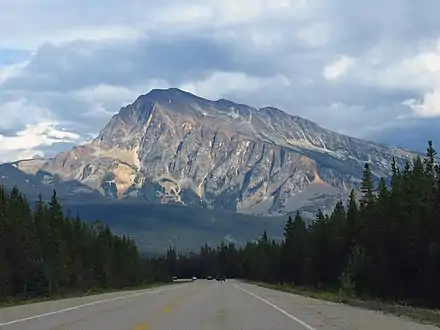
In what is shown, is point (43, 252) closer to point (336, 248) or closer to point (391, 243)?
point (336, 248)

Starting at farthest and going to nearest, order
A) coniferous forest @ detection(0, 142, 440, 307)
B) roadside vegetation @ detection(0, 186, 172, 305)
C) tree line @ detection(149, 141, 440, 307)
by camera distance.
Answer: roadside vegetation @ detection(0, 186, 172, 305) < coniferous forest @ detection(0, 142, 440, 307) < tree line @ detection(149, 141, 440, 307)

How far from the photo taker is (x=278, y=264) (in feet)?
463

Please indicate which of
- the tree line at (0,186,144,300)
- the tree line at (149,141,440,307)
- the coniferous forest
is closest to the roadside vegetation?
the tree line at (0,186,144,300)

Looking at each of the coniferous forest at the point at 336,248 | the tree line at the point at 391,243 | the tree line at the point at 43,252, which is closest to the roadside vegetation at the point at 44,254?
the tree line at the point at 43,252

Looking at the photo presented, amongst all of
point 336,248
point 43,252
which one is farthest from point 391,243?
point 43,252

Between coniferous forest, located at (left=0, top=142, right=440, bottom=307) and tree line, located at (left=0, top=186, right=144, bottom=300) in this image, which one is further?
tree line, located at (left=0, top=186, right=144, bottom=300)

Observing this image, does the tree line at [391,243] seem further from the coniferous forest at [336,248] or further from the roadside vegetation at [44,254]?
the roadside vegetation at [44,254]

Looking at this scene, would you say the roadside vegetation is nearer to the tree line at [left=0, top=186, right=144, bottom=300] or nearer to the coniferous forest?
the tree line at [left=0, top=186, right=144, bottom=300]

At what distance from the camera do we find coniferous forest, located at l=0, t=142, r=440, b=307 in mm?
64375

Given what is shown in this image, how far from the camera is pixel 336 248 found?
98.4 metres

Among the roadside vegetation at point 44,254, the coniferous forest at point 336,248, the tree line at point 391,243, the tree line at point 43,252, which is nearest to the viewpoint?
the tree line at point 391,243

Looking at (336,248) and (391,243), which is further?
(336,248)

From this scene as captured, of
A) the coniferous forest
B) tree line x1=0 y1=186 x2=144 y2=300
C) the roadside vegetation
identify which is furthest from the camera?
tree line x1=0 y1=186 x2=144 y2=300

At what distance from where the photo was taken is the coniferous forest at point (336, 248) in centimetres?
6438
